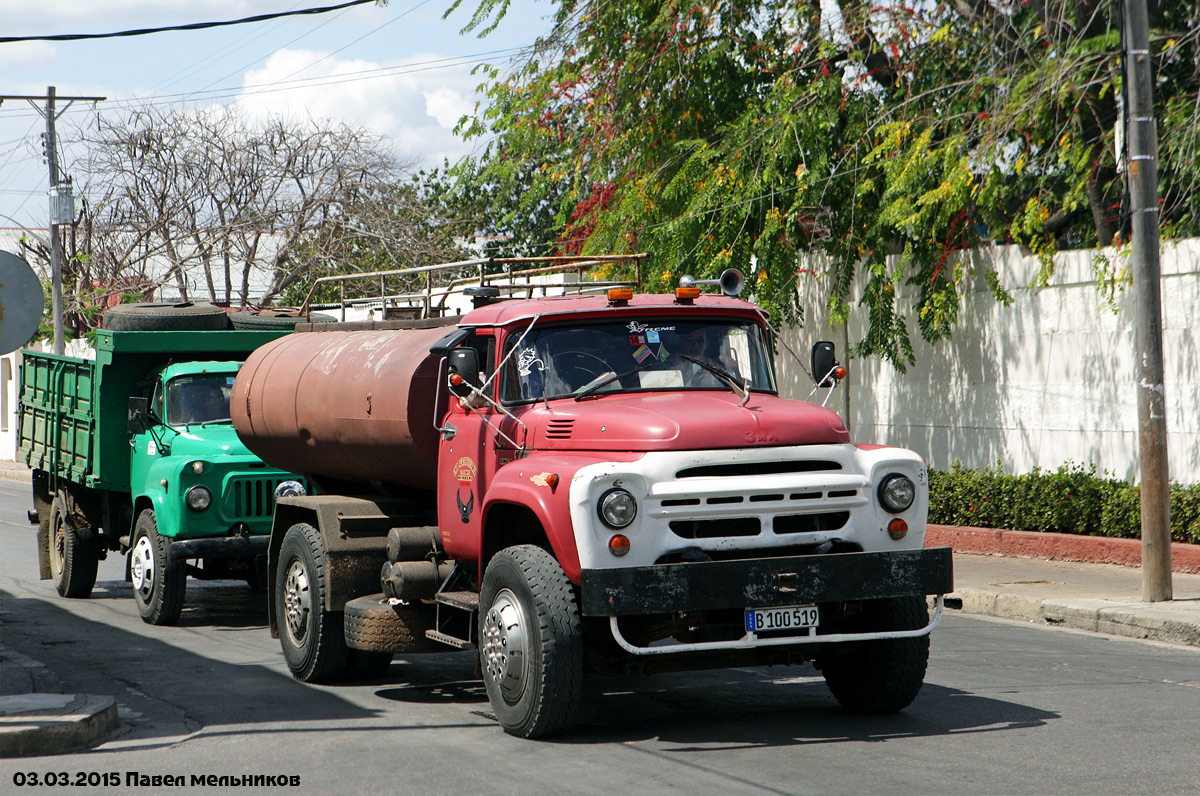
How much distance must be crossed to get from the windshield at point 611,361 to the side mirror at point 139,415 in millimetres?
5443

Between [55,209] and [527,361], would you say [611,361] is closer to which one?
[527,361]

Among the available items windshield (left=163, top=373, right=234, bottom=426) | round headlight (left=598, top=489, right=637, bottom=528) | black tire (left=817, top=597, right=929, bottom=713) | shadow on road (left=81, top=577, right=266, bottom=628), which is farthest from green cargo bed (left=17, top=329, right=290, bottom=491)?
black tire (left=817, top=597, right=929, bottom=713)

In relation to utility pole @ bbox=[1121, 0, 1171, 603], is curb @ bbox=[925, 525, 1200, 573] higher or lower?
lower

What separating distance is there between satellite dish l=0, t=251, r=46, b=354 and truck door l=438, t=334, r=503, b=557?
8.24 ft

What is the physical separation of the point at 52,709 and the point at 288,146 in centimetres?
3002

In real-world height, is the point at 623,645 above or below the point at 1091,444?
below

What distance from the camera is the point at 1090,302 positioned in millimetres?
14578

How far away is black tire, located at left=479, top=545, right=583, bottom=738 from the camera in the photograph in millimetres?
6719

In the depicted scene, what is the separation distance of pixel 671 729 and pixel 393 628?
74.3 inches

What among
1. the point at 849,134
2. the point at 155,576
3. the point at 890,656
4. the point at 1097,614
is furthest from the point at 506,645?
the point at 849,134

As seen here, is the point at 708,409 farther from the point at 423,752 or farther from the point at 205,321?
the point at 205,321

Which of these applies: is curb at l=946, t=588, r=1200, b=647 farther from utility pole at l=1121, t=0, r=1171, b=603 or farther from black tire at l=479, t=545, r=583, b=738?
black tire at l=479, t=545, r=583, b=738

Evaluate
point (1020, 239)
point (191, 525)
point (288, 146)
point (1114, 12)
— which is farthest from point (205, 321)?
point (288, 146)

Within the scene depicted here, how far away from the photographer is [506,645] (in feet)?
23.1
